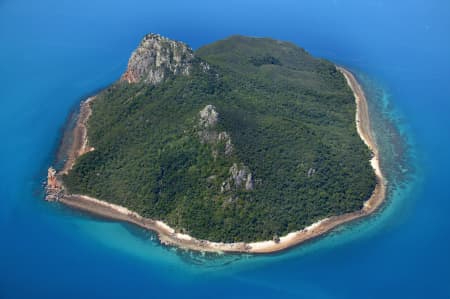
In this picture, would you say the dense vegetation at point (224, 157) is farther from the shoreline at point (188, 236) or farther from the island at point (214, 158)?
the shoreline at point (188, 236)

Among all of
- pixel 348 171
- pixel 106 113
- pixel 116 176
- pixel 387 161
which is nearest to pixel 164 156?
pixel 116 176

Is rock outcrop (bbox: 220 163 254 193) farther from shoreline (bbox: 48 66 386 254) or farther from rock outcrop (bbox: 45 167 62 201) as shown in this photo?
rock outcrop (bbox: 45 167 62 201)

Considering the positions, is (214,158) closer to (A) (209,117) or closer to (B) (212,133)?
(B) (212,133)

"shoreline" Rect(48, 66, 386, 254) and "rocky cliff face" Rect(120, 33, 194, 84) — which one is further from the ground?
"rocky cliff face" Rect(120, 33, 194, 84)

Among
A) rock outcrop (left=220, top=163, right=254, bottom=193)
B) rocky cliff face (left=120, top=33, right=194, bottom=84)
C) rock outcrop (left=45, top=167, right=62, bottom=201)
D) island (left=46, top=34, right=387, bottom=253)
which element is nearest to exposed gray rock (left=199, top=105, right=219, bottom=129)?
island (left=46, top=34, right=387, bottom=253)

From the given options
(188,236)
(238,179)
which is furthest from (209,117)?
(188,236)
